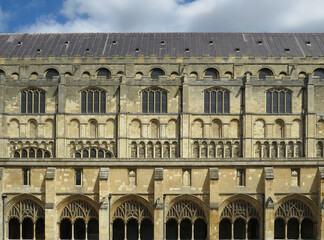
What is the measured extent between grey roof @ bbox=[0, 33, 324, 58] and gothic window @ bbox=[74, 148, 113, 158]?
15151mm

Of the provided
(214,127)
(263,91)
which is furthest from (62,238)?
(263,91)

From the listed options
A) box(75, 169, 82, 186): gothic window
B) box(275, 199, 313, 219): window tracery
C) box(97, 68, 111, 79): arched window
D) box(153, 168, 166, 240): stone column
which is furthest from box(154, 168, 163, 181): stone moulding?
box(97, 68, 111, 79): arched window

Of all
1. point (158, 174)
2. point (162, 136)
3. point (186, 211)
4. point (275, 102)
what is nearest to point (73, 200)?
point (158, 174)

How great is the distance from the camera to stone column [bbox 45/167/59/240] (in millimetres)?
29141

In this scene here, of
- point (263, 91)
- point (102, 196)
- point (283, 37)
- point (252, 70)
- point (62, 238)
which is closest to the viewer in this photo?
point (102, 196)

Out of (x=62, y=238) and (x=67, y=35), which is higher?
(x=67, y=35)

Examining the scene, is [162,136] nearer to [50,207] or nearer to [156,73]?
[156,73]

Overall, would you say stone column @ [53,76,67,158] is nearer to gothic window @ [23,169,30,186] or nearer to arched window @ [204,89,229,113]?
arched window @ [204,89,229,113]

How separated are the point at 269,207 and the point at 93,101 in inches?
1156

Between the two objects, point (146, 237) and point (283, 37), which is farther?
point (283, 37)

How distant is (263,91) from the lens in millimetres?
52500

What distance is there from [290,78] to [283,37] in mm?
13824

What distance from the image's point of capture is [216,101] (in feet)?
173

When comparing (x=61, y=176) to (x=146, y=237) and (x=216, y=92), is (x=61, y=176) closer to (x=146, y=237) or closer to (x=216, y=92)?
(x=146, y=237)
